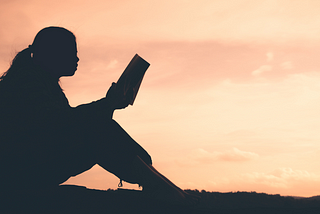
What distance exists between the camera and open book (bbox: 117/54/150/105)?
3564mm

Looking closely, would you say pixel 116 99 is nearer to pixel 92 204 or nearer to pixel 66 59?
pixel 66 59

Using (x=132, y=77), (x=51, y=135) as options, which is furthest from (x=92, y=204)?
(x=132, y=77)

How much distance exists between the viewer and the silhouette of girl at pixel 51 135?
3469mm

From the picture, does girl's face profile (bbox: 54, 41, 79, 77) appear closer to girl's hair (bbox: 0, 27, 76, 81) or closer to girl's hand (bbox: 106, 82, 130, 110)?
girl's hair (bbox: 0, 27, 76, 81)

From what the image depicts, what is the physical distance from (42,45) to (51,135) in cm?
113

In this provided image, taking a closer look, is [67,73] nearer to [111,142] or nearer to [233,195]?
[111,142]

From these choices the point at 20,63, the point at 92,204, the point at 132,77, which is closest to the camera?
the point at 92,204

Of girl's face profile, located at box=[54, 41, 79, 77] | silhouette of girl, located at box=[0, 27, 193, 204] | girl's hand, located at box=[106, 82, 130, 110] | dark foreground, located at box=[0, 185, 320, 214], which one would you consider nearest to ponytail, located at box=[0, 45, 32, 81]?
silhouette of girl, located at box=[0, 27, 193, 204]

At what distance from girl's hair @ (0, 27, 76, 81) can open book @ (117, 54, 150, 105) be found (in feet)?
2.99

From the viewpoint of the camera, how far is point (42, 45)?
12.6 feet

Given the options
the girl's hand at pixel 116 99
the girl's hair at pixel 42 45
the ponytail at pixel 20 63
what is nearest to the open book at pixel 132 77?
the girl's hand at pixel 116 99

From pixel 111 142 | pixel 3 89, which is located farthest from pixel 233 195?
pixel 3 89

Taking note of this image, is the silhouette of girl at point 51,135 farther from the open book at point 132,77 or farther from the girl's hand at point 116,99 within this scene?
the open book at point 132,77

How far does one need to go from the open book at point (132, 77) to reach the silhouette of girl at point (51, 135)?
113 mm
